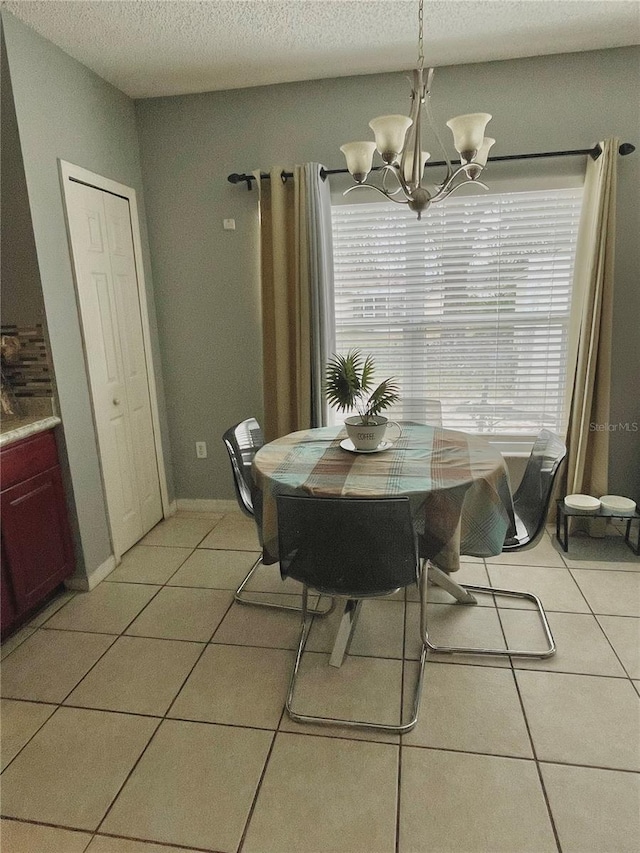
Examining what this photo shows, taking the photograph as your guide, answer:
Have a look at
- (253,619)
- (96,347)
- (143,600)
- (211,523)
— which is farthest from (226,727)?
(96,347)

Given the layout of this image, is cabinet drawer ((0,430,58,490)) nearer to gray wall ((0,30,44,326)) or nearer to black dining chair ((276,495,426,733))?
gray wall ((0,30,44,326))

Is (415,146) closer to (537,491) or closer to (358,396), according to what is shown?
(358,396)

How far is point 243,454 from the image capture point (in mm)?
2633

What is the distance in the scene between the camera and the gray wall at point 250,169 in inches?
110

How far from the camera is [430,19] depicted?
2.37 metres

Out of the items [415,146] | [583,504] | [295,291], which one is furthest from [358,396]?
[583,504]

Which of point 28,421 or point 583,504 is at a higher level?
point 28,421

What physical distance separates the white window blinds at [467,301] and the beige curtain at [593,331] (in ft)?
0.40

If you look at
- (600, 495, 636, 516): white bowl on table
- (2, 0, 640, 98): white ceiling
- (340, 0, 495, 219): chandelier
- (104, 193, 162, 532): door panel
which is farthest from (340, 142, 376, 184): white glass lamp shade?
(600, 495, 636, 516): white bowl on table

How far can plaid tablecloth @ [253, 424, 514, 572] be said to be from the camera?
1.87 m

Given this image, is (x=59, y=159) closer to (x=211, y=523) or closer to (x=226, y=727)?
(x=211, y=523)

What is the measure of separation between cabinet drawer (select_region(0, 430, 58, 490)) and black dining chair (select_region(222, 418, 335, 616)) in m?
0.83

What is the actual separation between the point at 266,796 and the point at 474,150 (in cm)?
223

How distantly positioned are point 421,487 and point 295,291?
1.68 m
